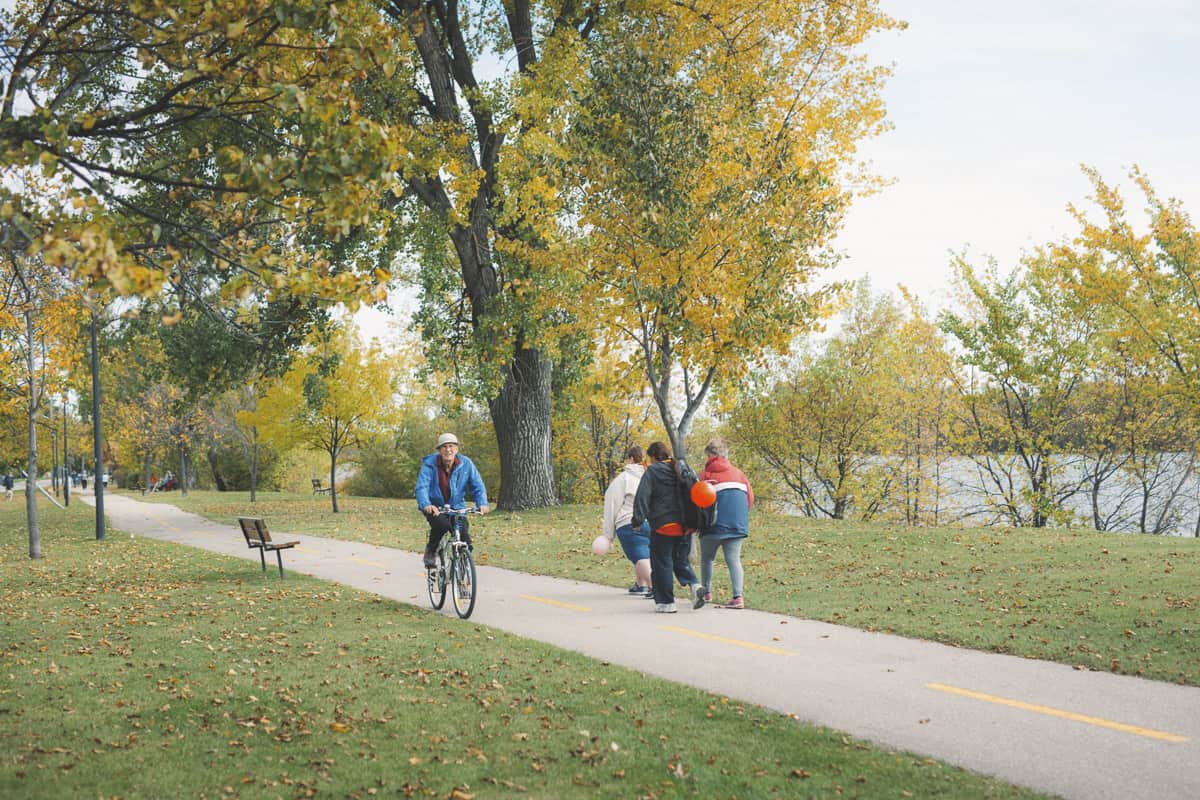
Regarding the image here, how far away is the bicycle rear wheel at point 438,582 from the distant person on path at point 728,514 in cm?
289

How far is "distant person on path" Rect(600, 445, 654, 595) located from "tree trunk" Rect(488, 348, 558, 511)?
12849 millimetres

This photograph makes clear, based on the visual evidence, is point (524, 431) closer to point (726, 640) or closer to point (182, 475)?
point (726, 640)

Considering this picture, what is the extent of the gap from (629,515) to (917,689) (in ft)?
15.4

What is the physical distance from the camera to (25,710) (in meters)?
6.16

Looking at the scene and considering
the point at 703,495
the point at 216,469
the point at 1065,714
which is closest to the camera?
the point at 1065,714

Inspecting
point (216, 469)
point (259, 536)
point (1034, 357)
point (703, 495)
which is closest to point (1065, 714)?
point (703, 495)

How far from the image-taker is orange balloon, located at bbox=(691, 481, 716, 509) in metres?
9.66

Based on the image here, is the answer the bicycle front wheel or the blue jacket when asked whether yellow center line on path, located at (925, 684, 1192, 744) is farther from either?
the blue jacket

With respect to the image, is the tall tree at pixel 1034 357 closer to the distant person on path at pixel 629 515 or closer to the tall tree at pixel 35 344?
the distant person on path at pixel 629 515

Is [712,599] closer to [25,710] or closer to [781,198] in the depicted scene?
[781,198]

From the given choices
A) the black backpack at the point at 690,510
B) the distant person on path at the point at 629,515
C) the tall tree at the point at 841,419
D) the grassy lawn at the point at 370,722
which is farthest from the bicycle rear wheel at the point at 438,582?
the tall tree at the point at 841,419

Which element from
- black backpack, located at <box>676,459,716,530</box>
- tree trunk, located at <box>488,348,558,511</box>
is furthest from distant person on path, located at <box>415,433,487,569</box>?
tree trunk, located at <box>488,348,558,511</box>

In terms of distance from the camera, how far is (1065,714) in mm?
5898

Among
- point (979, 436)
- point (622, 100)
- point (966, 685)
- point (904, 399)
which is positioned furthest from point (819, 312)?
point (904, 399)
